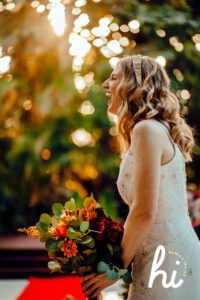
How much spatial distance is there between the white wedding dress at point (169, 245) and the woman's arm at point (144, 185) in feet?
0.34

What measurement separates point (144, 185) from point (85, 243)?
315 mm

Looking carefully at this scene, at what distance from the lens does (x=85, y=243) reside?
138 cm

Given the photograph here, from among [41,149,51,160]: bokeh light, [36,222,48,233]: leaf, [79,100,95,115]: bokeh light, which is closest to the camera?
[36,222,48,233]: leaf

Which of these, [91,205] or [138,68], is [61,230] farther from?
[138,68]

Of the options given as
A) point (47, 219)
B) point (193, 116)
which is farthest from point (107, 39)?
point (47, 219)

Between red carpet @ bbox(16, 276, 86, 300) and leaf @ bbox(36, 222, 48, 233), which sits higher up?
leaf @ bbox(36, 222, 48, 233)

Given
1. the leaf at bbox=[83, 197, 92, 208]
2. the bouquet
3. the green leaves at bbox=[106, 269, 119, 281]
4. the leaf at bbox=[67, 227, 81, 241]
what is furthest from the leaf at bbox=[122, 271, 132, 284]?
the leaf at bbox=[83, 197, 92, 208]

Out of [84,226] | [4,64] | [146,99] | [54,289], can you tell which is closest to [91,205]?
[84,226]

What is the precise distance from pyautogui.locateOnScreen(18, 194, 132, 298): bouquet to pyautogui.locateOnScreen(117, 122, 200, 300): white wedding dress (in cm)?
7

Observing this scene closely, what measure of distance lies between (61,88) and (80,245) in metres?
4.66

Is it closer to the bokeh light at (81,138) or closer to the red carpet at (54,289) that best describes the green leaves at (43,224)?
the red carpet at (54,289)

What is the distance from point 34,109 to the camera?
698 centimetres

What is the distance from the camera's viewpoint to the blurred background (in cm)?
508

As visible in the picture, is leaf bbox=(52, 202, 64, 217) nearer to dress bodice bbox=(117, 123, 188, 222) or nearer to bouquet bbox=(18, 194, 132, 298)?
bouquet bbox=(18, 194, 132, 298)
